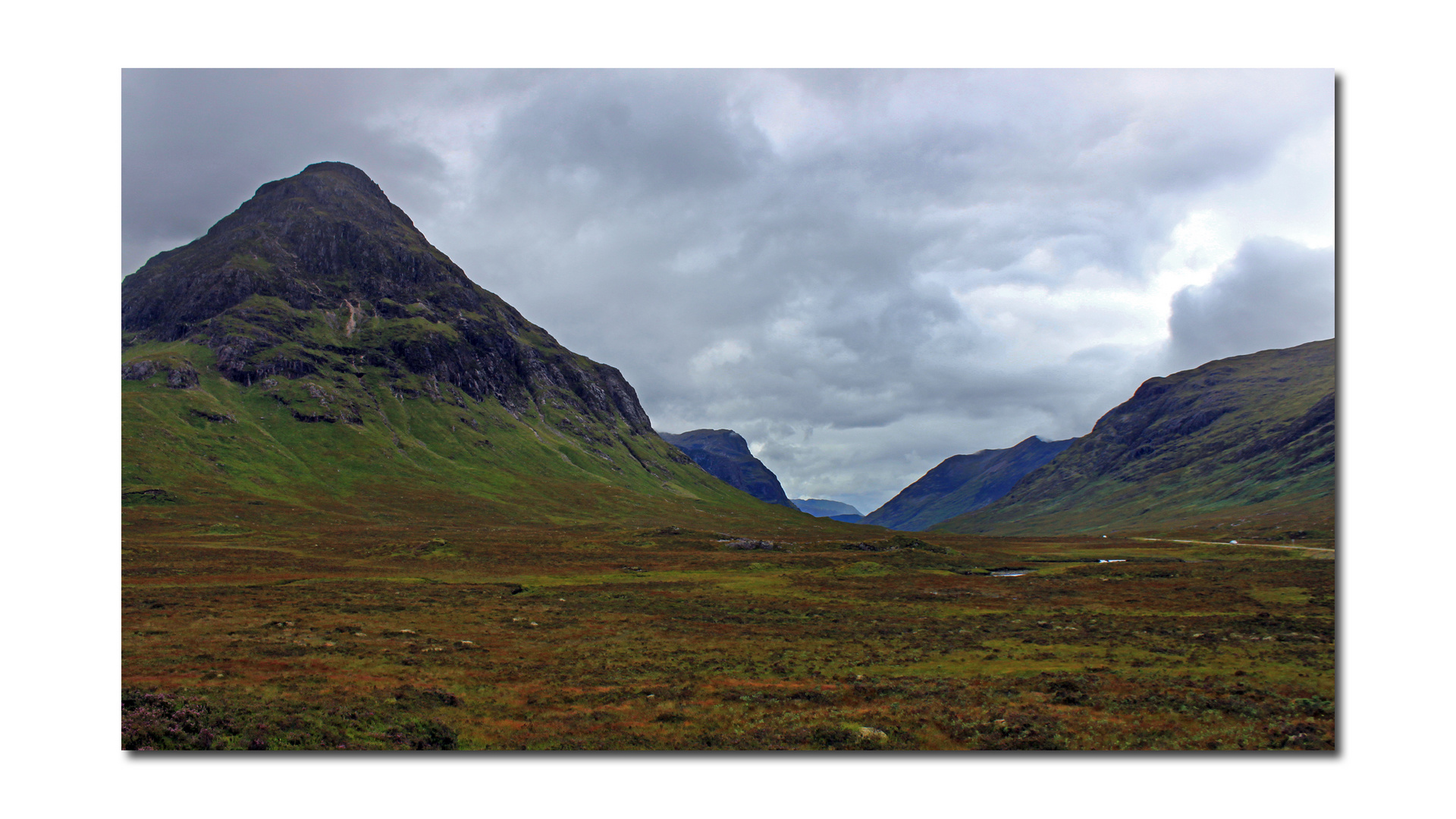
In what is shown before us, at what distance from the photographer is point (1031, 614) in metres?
53.0

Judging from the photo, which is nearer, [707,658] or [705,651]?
[707,658]

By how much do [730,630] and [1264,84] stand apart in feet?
136

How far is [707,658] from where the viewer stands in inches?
1416

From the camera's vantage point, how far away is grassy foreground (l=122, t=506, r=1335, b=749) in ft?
77.2

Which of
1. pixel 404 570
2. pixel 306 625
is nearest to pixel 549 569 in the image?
pixel 404 570

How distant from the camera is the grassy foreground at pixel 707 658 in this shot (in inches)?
926

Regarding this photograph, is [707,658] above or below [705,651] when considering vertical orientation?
above

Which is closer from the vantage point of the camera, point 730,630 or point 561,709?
point 561,709
